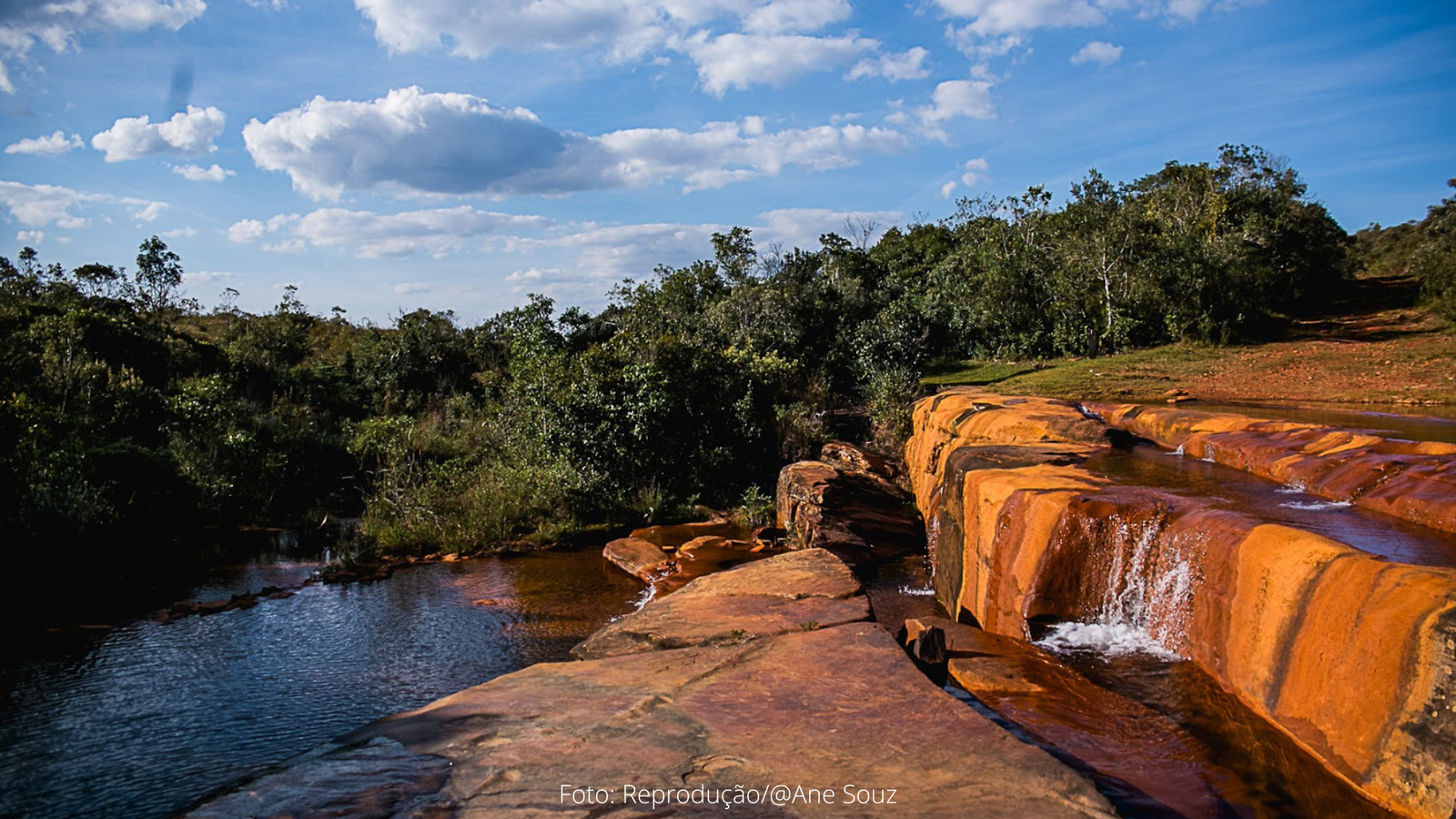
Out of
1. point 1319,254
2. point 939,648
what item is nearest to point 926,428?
point 939,648

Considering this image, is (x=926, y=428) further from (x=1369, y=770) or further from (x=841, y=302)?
(x=841, y=302)

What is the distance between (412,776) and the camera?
356 centimetres

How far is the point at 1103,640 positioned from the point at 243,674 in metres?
6.58

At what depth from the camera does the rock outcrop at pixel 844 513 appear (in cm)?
996

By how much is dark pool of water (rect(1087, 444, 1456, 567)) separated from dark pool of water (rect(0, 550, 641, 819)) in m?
5.17

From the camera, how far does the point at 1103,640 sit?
557 cm

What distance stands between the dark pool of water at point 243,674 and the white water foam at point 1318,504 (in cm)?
573

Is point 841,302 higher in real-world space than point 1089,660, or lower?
higher

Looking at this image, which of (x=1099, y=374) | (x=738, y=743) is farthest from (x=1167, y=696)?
(x=1099, y=374)

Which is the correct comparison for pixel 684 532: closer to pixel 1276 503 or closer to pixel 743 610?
pixel 743 610

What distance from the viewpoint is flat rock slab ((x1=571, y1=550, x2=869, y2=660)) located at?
19.2 feet

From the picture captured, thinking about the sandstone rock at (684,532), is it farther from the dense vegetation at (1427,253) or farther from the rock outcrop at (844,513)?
the dense vegetation at (1427,253)

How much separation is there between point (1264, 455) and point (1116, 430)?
6.03 feet

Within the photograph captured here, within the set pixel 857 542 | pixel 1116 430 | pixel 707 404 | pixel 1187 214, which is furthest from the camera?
pixel 1187 214
